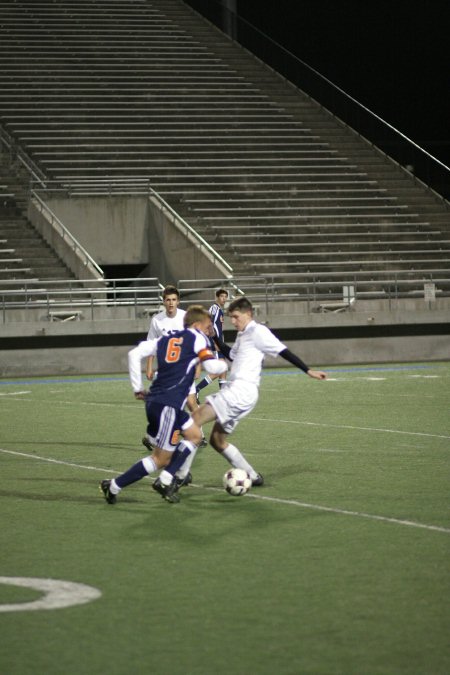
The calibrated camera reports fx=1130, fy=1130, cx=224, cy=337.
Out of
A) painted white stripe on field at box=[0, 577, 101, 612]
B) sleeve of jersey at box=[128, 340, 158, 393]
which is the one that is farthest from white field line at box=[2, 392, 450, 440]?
painted white stripe on field at box=[0, 577, 101, 612]

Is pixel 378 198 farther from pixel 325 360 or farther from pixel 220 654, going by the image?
pixel 220 654

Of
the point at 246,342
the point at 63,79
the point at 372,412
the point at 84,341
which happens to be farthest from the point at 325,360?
the point at 246,342

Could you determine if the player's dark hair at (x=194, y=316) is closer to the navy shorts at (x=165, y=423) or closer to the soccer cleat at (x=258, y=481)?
the navy shorts at (x=165, y=423)

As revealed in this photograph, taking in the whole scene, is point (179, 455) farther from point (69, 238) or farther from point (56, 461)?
point (69, 238)

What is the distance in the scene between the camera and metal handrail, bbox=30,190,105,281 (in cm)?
2845

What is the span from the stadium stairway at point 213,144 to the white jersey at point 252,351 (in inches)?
794

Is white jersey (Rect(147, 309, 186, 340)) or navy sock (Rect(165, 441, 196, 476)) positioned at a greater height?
white jersey (Rect(147, 309, 186, 340))

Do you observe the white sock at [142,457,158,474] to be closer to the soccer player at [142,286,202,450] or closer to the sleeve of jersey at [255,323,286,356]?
the sleeve of jersey at [255,323,286,356]

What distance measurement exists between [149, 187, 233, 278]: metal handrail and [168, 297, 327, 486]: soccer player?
1930cm

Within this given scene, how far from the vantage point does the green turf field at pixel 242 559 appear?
4.85 metres

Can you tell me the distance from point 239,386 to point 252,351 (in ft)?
1.19

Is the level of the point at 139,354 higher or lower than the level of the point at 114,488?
higher

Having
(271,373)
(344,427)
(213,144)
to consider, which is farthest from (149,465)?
(213,144)

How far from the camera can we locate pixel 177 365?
27.9 ft
